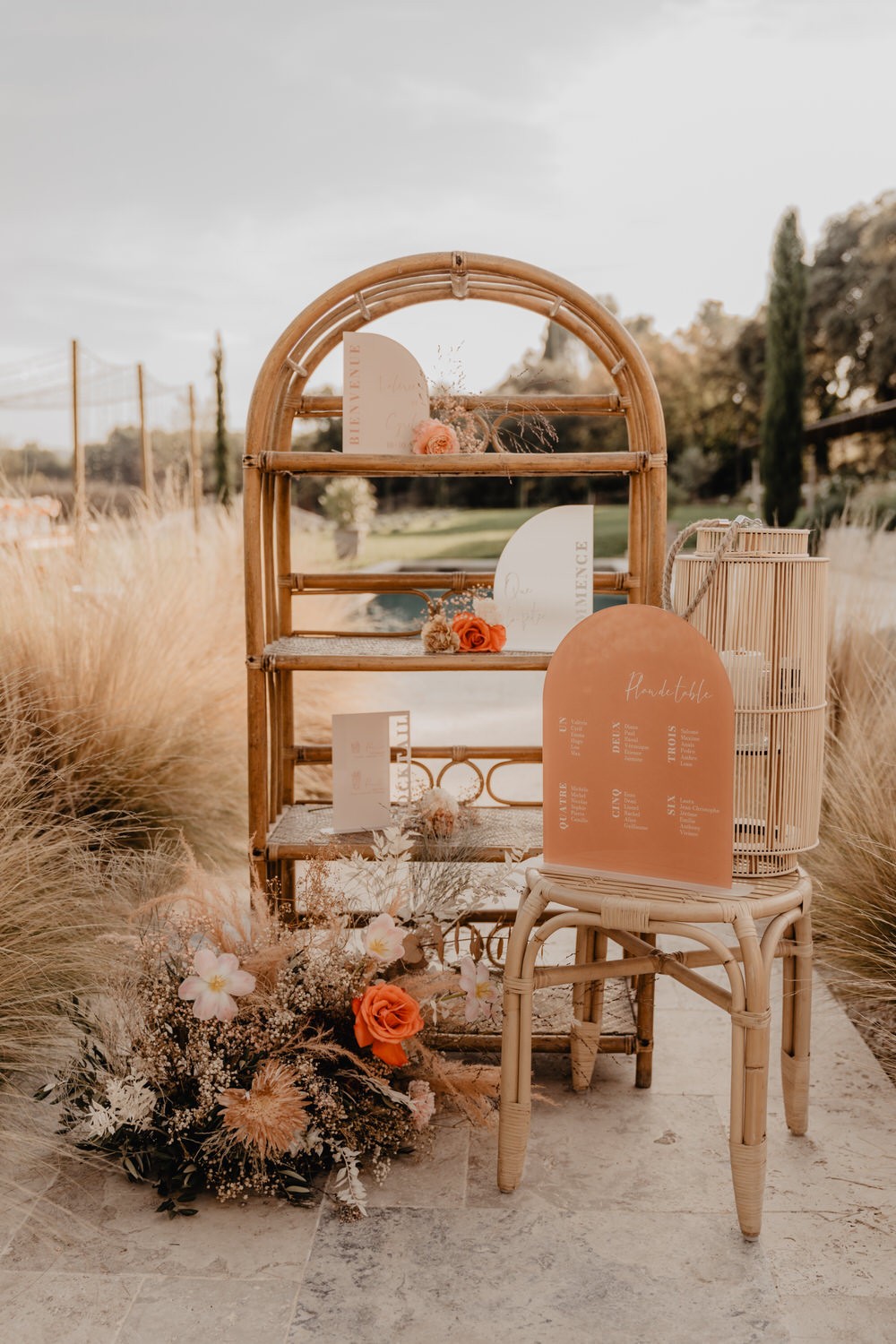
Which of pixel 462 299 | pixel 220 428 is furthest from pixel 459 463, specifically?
pixel 220 428

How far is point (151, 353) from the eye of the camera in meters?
20.8

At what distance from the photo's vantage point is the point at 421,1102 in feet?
6.44

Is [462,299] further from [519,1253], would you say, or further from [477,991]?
[519,1253]

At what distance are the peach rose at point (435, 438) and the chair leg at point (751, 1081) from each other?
1.12 m

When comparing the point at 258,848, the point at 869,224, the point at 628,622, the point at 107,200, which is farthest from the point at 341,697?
the point at 869,224

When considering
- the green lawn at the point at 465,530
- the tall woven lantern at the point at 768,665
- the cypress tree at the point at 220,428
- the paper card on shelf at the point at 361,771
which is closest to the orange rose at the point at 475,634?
the paper card on shelf at the point at 361,771

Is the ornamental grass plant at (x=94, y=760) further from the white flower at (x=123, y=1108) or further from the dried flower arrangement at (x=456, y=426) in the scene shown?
the dried flower arrangement at (x=456, y=426)

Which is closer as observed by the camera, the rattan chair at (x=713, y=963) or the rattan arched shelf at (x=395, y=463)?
the rattan chair at (x=713, y=963)

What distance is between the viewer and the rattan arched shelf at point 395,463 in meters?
2.21

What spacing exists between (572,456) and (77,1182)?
1.62m

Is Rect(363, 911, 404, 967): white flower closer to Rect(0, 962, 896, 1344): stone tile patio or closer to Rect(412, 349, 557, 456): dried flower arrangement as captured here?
Rect(0, 962, 896, 1344): stone tile patio

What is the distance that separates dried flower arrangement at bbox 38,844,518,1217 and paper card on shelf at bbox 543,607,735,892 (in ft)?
1.24

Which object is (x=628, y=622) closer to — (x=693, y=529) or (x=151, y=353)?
(x=693, y=529)

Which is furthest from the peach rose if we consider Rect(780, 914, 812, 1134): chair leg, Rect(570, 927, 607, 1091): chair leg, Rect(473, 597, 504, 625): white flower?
Rect(780, 914, 812, 1134): chair leg
